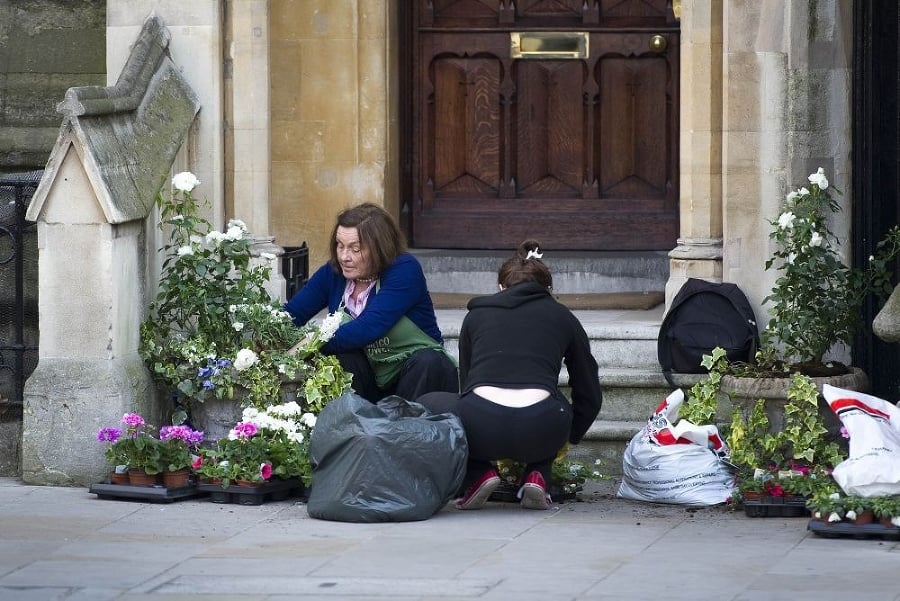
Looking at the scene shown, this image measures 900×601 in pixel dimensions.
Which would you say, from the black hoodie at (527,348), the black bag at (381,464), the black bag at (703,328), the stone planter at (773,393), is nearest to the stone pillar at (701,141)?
the black bag at (703,328)

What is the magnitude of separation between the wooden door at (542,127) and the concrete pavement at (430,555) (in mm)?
3352

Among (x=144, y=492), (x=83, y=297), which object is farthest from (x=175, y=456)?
(x=83, y=297)

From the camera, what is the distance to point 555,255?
10.7 meters

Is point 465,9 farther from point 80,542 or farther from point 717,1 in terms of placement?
point 80,542

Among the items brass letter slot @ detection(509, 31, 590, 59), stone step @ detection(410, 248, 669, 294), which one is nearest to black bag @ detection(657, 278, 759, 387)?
stone step @ detection(410, 248, 669, 294)

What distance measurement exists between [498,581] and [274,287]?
358 cm

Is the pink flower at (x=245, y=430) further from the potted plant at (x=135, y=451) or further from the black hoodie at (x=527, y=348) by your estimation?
the black hoodie at (x=527, y=348)

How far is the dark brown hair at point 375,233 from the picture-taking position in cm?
810

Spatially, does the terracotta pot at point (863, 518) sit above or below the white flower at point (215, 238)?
below

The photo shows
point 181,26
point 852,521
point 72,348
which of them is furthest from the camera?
point 181,26

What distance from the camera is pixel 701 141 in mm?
9047

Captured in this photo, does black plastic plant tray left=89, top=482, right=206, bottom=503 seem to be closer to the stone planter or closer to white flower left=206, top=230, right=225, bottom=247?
white flower left=206, top=230, right=225, bottom=247

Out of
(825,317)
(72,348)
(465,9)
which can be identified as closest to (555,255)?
(465,9)

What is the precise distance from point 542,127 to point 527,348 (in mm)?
3650
